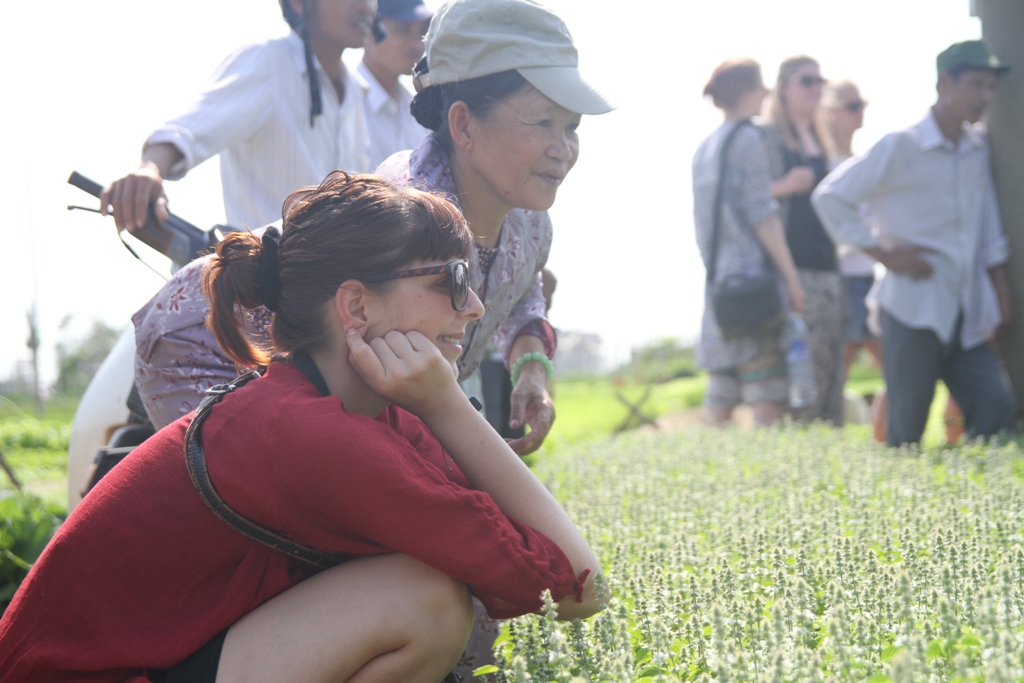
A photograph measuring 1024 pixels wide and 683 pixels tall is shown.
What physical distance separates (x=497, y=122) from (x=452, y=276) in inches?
34.7

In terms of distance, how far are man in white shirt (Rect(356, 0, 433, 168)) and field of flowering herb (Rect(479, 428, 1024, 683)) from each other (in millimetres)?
1979

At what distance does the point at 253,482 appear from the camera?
6.99 feet

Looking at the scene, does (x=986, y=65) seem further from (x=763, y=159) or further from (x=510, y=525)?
(x=510, y=525)

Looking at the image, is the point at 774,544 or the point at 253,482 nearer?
the point at 253,482

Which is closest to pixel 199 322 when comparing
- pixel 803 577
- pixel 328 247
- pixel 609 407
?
pixel 328 247

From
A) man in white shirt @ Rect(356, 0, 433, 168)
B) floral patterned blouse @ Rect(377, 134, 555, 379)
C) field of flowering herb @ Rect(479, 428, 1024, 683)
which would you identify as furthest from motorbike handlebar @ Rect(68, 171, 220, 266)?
field of flowering herb @ Rect(479, 428, 1024, 683)

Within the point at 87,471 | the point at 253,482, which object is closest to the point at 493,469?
A: the point at 253,482

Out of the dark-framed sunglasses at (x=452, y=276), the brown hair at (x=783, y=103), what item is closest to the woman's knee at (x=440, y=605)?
the dark-framed sunglasses at (x=452, y=276)

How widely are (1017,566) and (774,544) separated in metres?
0.86

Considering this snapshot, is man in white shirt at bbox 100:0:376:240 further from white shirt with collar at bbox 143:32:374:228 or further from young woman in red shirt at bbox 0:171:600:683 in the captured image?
young woman in red shirt at bbox 0:171:600:683

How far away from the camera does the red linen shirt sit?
2096 millimetres

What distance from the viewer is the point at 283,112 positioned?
4.09 metres

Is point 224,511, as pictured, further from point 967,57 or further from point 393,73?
point 967,57

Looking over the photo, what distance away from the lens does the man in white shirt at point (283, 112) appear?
3.86 meters
